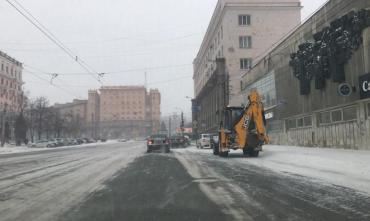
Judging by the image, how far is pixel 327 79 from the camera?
29797 millimetres

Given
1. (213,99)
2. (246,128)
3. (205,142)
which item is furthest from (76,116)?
(246,128)

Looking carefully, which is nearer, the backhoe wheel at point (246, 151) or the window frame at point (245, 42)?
the backhoe wheel at point (246, 151)

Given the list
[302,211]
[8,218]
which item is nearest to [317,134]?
[302,211]

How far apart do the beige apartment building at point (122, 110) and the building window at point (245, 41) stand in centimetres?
2466

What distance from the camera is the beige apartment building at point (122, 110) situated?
3413 inches

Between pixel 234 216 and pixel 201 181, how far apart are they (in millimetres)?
5870

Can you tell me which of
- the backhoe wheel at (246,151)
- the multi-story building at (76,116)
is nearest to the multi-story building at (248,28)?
the backhoe wheel at (246,151)

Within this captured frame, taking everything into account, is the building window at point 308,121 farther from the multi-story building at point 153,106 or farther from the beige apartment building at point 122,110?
the multi-story building at point 153,106

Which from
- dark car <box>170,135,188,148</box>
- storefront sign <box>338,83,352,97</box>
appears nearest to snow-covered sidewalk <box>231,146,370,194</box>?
storefront sign <box>338,83,352,97</box>

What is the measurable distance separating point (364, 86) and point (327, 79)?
→ 5.51 m

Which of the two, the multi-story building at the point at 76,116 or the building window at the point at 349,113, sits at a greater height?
the multi-story building at the point at 76,116

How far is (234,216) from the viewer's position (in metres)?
8.09

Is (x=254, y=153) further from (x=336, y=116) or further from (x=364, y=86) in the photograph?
(x=364, y=86)

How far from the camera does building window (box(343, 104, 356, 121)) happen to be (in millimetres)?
26156
